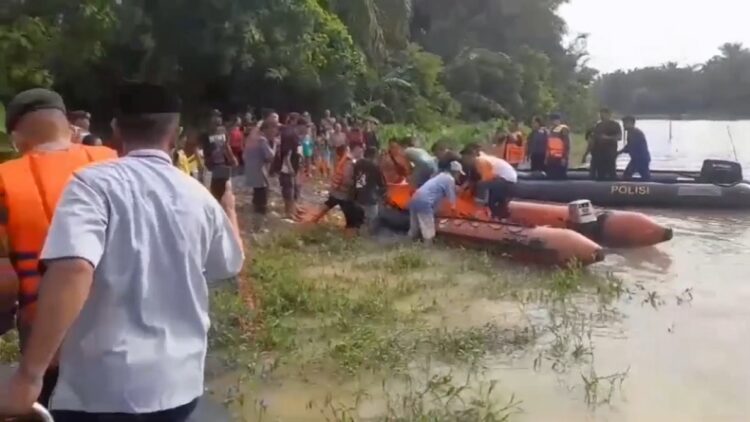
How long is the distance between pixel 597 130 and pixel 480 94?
69.9ft

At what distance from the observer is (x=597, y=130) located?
1458cm

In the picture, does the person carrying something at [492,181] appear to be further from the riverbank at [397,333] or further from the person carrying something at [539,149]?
the person carrying something at [539,149]

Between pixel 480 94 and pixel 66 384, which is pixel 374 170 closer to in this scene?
pixel 66 384

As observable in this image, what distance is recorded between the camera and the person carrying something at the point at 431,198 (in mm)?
10456

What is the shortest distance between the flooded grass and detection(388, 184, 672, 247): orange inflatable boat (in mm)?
905

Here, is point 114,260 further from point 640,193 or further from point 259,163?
point 640,193

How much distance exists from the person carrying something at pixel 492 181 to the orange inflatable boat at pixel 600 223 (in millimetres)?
117

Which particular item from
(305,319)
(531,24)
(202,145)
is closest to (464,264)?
(305,319)

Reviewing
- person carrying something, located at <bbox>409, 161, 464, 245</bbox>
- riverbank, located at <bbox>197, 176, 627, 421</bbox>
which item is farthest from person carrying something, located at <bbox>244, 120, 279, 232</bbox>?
Result: person carrying something, located at <bbox>409, 161, 464, 245</bbox>

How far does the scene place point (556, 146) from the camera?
15.1 meters

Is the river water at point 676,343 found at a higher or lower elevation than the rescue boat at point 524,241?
lower

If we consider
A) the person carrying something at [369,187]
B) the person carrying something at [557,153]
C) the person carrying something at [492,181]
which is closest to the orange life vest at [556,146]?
the person carrying something at [557,153]

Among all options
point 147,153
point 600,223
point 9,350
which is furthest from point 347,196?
point 147,153

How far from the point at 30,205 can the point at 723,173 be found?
45.6 feet
